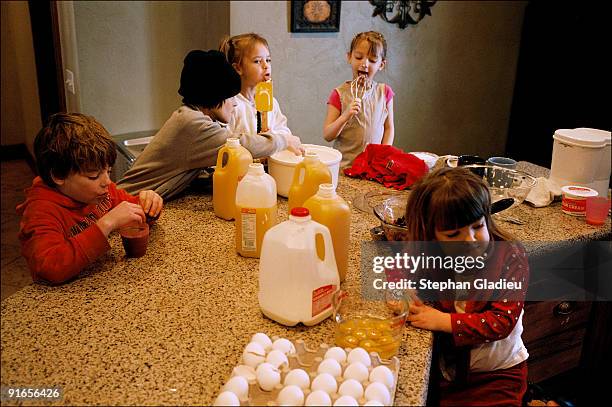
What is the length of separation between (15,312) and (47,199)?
285 millimetres

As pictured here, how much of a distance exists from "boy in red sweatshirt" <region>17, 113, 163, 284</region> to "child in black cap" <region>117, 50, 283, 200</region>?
0.36 m

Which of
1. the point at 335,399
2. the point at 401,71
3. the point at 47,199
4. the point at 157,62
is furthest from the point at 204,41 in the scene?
the point at 335,399

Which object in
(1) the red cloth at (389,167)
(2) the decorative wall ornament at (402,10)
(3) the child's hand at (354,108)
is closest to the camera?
(1) the red cloth at (389,167)

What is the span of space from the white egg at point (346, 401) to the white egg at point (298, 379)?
0.25ft

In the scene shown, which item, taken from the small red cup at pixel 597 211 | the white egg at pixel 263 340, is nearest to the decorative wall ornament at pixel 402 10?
the small red cup at pixel 597 211

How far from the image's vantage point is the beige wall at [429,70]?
339cm

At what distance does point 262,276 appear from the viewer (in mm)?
1191

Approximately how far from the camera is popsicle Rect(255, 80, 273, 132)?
2.08m

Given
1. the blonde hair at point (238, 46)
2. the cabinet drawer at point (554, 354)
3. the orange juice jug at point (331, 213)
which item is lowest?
the cabinet drawer at point (554, 354)

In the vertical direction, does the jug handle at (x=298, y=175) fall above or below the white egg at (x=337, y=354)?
above

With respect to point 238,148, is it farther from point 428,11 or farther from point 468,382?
point 428,11

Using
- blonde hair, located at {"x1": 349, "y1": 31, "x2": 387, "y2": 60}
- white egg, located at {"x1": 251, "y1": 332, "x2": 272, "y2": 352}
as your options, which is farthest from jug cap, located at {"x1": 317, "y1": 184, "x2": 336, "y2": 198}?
blonde hair, located at {"x1": 349, "y1": 31, "x2": 387, "y2": 60}

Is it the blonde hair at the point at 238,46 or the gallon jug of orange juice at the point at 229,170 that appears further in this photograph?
the blonde hair at the point at 238,46

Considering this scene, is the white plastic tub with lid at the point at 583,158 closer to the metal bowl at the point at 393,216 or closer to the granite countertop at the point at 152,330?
the metal bowl at the point at 393,216
